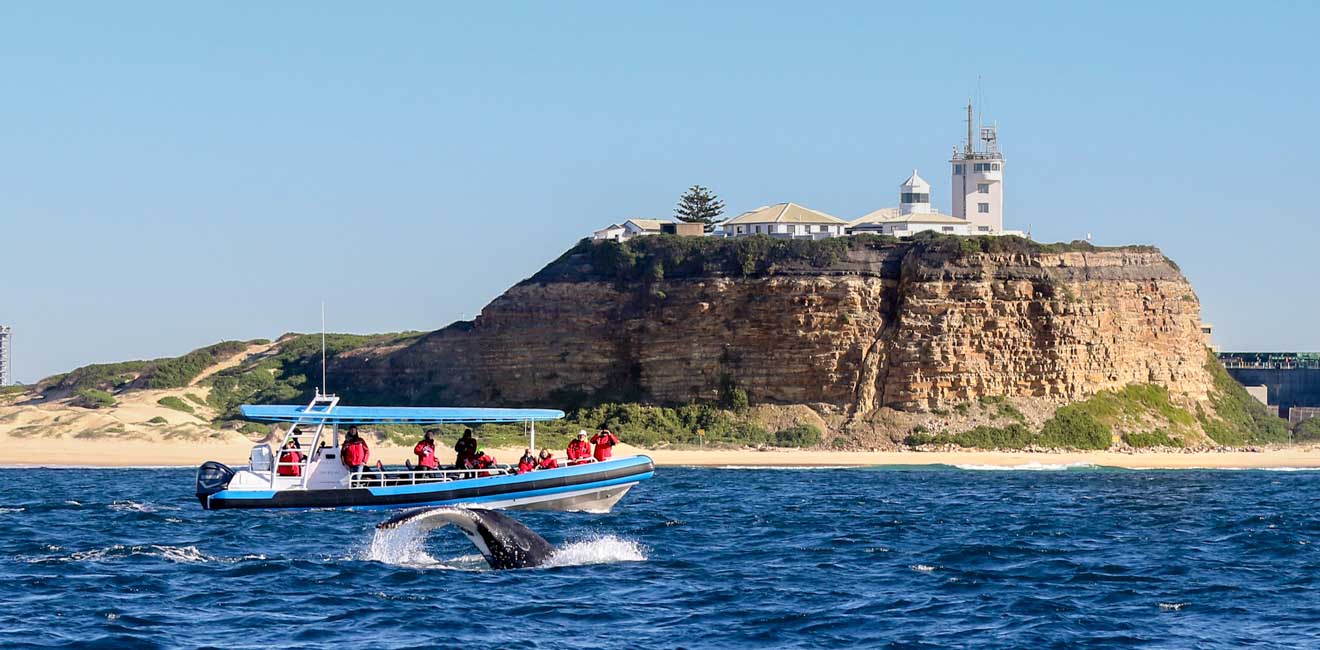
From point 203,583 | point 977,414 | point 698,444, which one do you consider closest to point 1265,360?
point 977,414

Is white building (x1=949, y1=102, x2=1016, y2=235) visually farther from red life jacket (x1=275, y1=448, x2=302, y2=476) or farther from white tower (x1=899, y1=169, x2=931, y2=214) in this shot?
red life jacket (x1=275, y1=448, x2=302, y2=476)

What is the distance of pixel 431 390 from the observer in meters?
83.6

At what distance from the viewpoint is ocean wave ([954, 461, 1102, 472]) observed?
65488 mm

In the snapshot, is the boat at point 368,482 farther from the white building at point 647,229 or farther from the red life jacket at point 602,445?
the white building at point 647,229

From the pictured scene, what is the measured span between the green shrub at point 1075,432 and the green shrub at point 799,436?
30.6ft

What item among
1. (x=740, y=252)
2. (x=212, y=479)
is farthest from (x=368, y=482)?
(x=740, y=252)

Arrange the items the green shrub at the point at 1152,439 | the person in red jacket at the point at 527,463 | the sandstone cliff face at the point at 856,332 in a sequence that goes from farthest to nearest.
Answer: the sandstone cliff face at the point at 856,332
the green shrub at the point at 1152,439
the person in red jacket at the point at 527,463

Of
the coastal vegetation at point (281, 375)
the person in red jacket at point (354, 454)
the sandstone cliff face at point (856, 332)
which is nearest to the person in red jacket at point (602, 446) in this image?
the person in red jacket at point (354, 454)

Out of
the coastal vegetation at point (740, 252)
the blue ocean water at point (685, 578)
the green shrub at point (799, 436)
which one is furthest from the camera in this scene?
the coastal vegetation at point (740, 252)

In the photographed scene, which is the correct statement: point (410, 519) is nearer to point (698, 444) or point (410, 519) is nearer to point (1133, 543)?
point (1133, 543)

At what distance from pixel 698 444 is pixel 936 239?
46.5 ft

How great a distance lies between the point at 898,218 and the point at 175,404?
3663 centimetres

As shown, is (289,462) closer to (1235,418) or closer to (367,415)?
(367,415)

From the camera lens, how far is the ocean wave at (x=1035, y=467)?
65488mm
